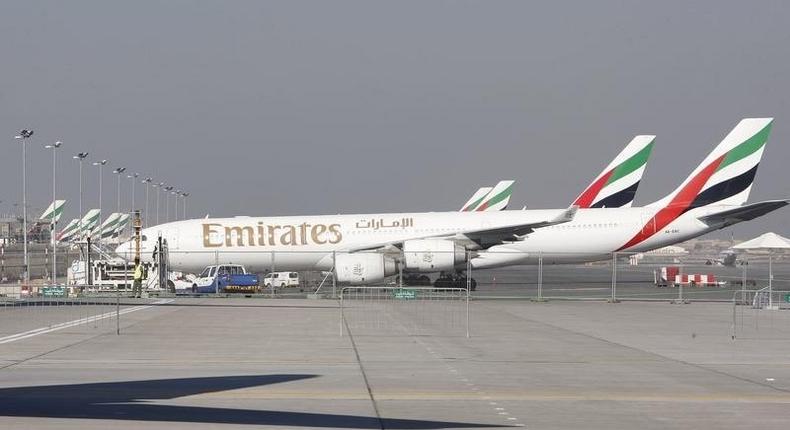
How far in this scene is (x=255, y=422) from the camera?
10508 millimetres

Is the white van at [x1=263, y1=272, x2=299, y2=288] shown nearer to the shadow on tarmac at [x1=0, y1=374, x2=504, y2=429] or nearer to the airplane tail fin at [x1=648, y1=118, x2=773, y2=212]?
the airplane tail fin at [x1=648, y1=118, x2=773, y2=212]

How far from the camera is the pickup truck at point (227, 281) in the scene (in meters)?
43.9

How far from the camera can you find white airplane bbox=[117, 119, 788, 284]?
46.7 meters

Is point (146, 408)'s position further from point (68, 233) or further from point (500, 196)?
point (68, 233)

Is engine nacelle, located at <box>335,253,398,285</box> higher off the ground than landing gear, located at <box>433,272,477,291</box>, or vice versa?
engine nacelle, located at <box>335,253,398,285</box>

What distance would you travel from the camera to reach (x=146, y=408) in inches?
449

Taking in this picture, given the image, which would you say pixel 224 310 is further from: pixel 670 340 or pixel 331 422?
pixel 331 422

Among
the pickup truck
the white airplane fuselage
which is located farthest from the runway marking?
the white airplane fuselage

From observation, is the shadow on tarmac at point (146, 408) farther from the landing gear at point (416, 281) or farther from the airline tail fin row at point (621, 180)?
the airline tail fin row at point (621, 180)

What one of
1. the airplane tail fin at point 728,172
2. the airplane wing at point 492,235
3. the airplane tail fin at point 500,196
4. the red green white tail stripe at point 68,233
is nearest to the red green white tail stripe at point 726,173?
the airplane tail fin at point 728,172

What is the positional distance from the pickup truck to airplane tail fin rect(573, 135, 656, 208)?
2243 centimetres

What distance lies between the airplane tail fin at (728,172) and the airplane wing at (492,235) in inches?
243

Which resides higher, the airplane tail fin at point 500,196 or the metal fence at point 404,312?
the airplane tail fin at point 500,196

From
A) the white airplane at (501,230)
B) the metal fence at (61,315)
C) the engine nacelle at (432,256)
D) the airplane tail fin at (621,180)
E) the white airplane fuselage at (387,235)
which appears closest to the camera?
the metal fence at (61,315)
